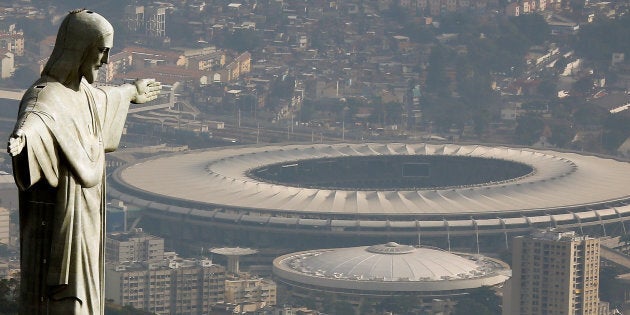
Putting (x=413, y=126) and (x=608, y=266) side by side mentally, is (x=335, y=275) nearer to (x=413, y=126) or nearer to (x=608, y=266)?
(x=608, y=266)

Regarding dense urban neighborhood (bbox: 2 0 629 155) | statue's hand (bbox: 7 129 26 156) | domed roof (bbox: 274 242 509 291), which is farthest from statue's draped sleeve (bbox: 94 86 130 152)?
dense urban neighborhood (bbox: 2 0 629 155)

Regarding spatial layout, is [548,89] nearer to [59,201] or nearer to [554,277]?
[554,277]

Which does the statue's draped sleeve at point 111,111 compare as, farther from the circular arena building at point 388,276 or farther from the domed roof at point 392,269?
the domed roof at point 392,269

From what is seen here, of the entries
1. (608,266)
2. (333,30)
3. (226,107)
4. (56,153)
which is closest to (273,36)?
(333,30)

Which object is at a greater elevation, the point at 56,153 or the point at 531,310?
the point at 56,153

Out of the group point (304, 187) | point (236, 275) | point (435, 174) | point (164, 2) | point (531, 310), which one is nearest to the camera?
point (531, 310)

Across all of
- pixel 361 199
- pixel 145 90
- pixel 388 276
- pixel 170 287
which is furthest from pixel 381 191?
pixel 145 90
